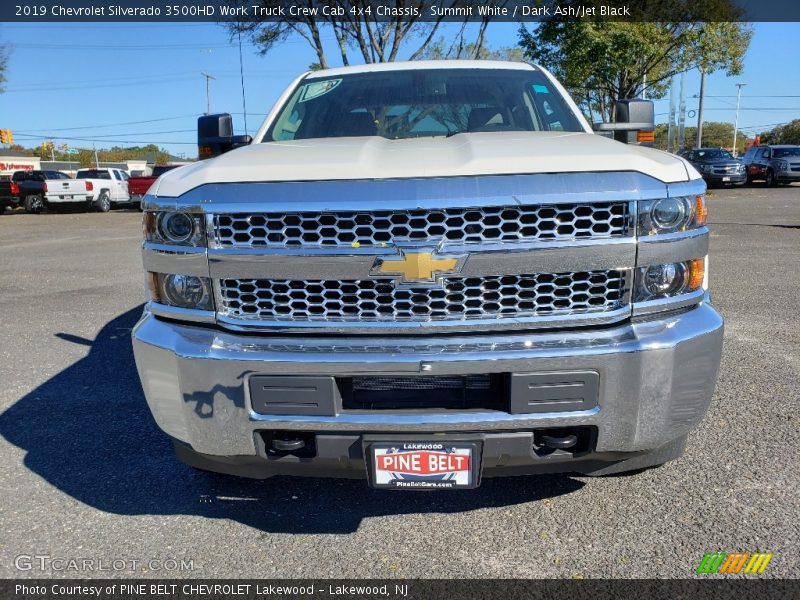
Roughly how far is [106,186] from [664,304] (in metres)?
26.5

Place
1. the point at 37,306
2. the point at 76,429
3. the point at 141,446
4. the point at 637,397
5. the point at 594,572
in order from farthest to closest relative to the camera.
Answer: the point at 37,306 → the point at 76,429 → the point at 141,446 → the point at 594,572 → the point at 637,397

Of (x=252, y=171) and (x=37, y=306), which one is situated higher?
(x=252, y=171)

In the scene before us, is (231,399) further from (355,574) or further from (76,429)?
(76,429)

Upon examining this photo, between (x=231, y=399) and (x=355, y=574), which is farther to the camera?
(x=355, y=574)

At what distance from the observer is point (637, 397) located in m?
2.15

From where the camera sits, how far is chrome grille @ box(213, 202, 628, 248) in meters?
2.13

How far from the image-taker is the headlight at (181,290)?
2285 mm

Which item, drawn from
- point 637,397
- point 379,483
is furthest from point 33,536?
point 637,397

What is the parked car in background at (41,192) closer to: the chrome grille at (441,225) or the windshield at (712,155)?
the windshield at (712,155)

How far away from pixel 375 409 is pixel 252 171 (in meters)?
0.91

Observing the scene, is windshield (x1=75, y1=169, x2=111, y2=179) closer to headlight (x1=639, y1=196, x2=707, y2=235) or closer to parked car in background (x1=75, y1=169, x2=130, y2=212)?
parked car in background (x1=75, y1=169, x2=130, y2=212)

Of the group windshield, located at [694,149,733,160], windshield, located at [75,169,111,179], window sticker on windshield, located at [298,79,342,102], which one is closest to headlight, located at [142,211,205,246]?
window sticker on windshield, located at [298,79,342,102]

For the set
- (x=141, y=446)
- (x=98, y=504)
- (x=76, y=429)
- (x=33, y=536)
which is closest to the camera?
(x=33, y=536)
